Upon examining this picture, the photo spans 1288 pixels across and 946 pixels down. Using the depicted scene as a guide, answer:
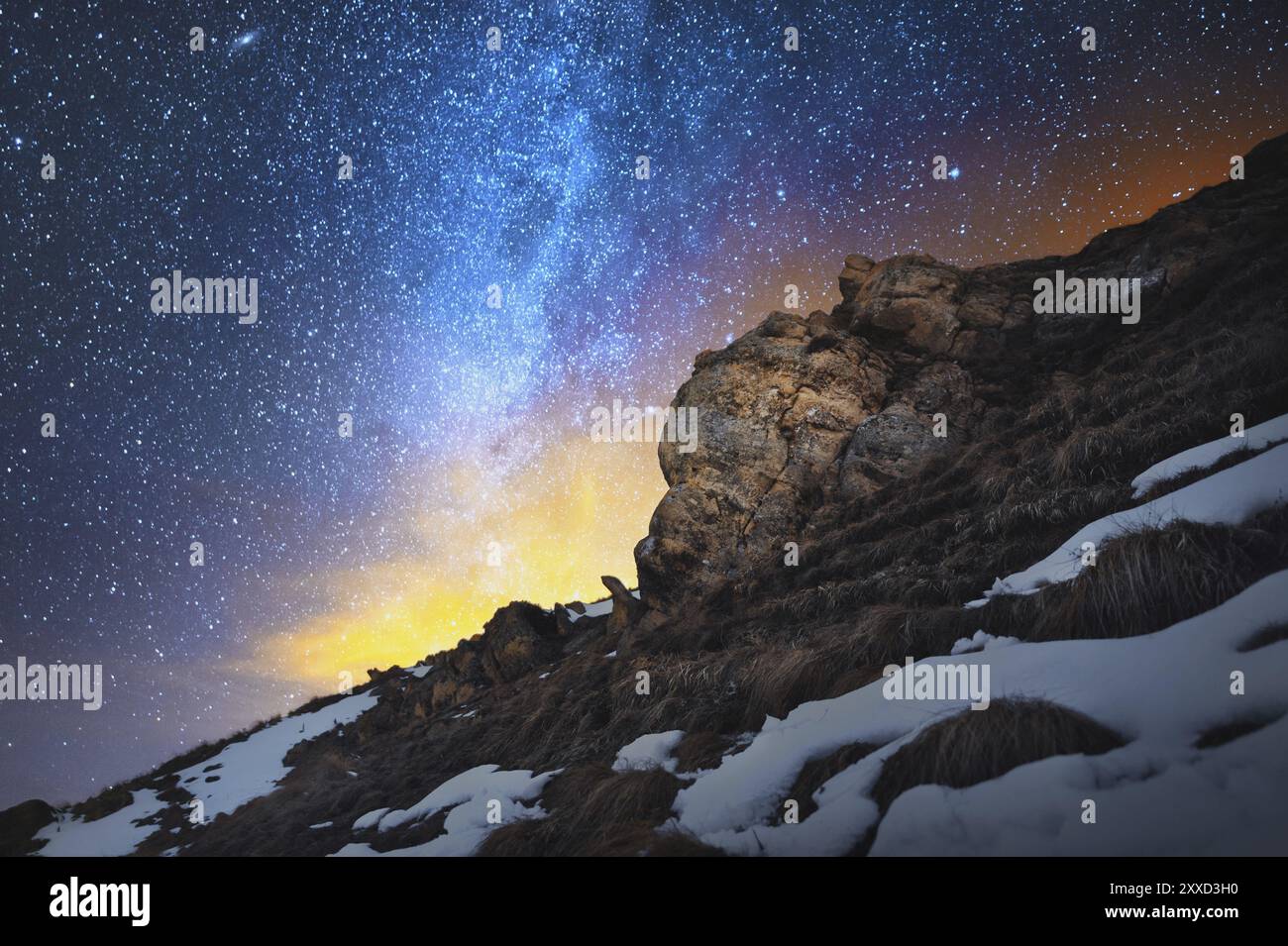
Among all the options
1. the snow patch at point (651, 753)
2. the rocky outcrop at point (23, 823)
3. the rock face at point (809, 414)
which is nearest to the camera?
the snow patch at point (651, 753)

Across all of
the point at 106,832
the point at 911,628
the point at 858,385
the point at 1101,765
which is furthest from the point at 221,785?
the point at 858,385

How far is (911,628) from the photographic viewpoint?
15.9 ft

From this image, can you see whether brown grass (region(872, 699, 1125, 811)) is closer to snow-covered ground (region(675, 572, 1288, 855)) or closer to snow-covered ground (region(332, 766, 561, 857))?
snow-covered ground (region(675, 572, 1288, 855))

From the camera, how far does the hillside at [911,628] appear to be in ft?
7.80

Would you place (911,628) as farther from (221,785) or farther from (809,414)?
(221,785)

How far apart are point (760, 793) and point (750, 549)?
9.34m

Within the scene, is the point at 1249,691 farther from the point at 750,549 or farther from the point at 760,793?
the point at 750,549

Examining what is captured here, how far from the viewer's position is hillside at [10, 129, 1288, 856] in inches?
93.7

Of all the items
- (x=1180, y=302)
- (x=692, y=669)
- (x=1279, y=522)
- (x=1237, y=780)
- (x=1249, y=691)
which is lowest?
(x=692, y=669)

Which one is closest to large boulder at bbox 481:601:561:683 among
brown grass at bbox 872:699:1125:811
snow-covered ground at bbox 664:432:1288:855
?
snow-covered ground at bbox 664:432:1288:855

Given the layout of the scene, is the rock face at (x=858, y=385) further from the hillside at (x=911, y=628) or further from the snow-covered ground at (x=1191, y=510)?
the snow-covered ground at (x=1191, y=510)

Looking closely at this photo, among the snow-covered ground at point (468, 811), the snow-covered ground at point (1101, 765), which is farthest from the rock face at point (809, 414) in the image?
the snow-covered ground at point (1101, 765)
